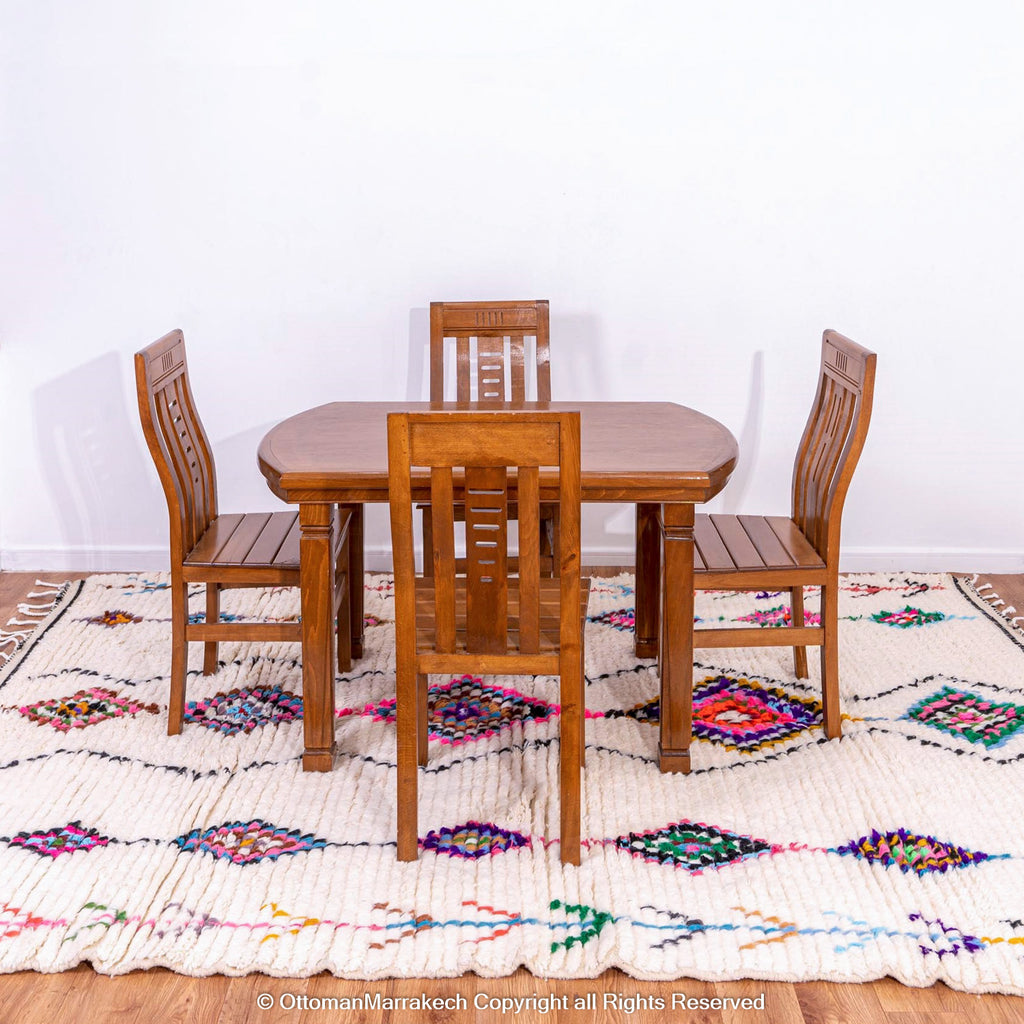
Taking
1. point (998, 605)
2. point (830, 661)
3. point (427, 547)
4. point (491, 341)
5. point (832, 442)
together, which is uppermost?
point (491, 341)

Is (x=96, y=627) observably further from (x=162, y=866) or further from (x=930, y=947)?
(x=930, y=947)

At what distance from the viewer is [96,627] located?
3197mm

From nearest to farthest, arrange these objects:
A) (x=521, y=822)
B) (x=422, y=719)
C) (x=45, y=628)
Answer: (x=521, y=822)
(x=422, y=719)
(x=45, y=628)

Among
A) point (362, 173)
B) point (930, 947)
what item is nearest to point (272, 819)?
point (930, 947)

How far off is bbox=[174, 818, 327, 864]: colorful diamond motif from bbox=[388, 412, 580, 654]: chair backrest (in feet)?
1.57

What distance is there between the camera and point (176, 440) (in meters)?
2.56

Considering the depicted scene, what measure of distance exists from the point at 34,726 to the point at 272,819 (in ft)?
2.41

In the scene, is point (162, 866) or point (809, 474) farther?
point (809, 474)

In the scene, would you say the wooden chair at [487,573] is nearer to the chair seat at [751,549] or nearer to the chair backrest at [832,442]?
the chair seat at [751,549]

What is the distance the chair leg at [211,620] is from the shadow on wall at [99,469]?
0.91 m

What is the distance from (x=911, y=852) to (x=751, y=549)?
0.74 meters

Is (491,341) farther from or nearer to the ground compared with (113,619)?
farther from the ground

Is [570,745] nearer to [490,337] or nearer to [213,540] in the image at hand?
[213,540]

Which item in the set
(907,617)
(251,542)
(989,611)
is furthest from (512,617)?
(989,611)
